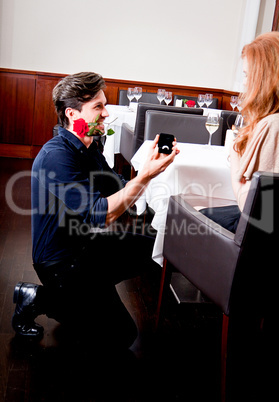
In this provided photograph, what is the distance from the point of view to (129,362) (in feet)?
6.52

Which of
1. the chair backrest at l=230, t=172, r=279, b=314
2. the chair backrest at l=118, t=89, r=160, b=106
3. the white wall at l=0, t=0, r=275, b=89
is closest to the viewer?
the chair backrest at l=230, t=172, r=279, b=314

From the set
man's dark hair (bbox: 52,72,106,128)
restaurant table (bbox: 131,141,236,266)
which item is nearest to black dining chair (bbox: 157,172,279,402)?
restaurant table (bbox: 131,141,236,266)

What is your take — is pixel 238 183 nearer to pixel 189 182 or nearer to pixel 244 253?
pixel 244 253

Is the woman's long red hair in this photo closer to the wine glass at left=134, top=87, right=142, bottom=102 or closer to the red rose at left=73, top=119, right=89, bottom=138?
the red rose at left=73, top=119, right=89, bottom=138

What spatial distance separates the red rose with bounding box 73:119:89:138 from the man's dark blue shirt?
0.07m

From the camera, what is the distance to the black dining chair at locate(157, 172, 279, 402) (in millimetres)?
1523

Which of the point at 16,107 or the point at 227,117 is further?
the point at 16,107

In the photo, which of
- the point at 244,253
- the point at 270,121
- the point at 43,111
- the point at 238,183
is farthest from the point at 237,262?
the point at 43,111

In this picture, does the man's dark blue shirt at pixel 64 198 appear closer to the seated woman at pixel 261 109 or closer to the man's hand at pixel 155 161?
the man's hand at pixel 155 161

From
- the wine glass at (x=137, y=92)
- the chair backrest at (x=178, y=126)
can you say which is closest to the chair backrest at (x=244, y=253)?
the chair backrest at (x=178, y=126)

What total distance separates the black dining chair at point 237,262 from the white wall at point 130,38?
4.51m

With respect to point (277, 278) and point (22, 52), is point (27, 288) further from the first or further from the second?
point (22, 52)

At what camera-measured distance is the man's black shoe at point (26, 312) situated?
6.57 feet

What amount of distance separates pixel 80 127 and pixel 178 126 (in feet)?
4.98
